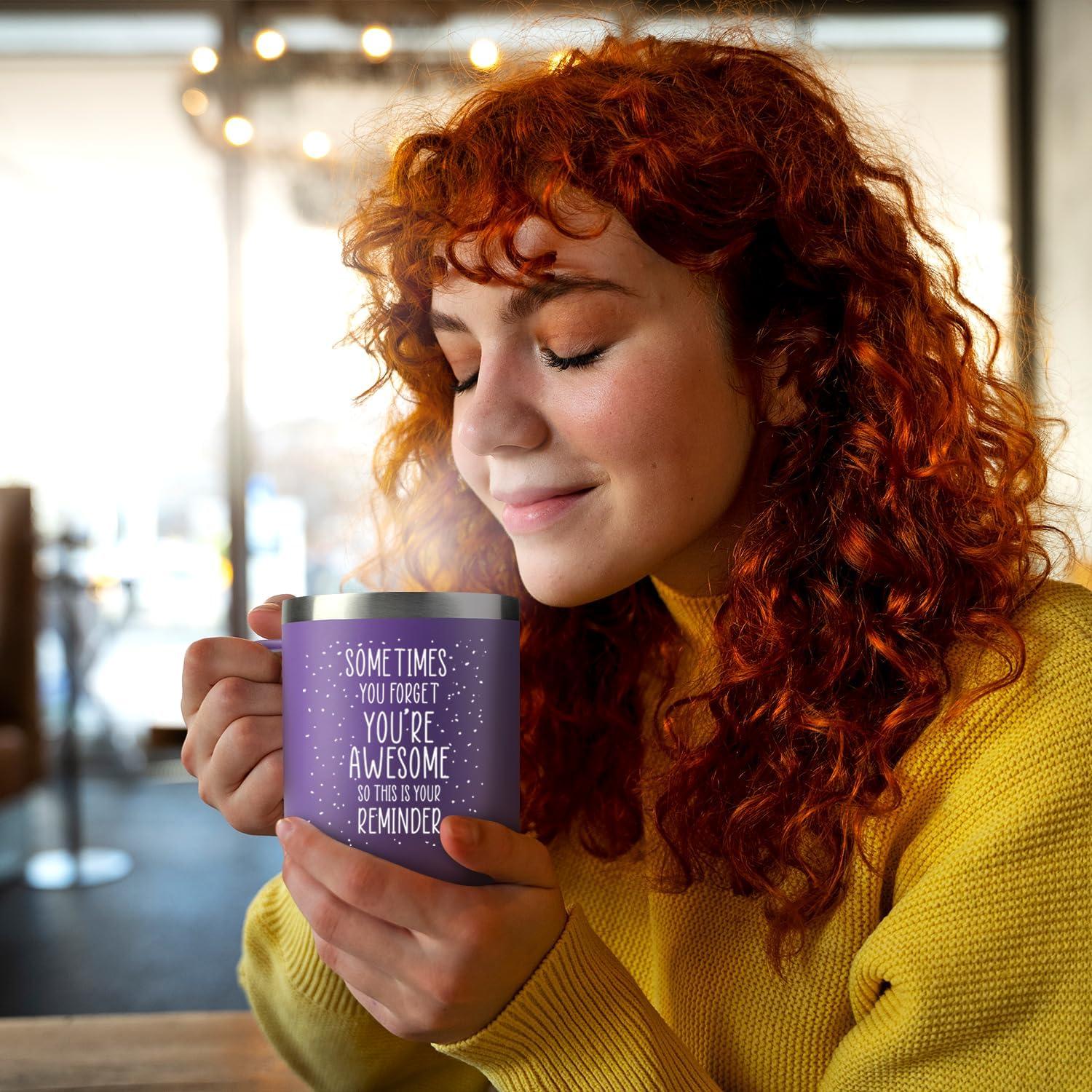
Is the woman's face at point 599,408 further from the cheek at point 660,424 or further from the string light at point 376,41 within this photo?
the string light at point 376,41

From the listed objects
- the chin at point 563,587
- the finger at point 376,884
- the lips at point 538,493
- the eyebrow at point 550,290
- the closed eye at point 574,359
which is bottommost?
the finger at point 376,884

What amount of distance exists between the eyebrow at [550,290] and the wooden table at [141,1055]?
49cm

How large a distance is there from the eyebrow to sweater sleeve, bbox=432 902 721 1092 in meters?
0.35

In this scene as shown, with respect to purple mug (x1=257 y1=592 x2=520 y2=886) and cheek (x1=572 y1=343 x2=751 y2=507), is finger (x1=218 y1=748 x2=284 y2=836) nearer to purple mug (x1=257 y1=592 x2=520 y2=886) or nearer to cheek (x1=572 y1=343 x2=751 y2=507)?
purple mug (x1=257 y1=592 x2=520 y2=886)

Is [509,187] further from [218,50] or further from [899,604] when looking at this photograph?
[218,50]

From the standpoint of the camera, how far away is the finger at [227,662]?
62 centimetres

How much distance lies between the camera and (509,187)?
0.66 meters

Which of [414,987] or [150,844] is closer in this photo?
[414,987]

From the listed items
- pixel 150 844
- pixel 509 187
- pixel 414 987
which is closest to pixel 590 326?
pixel 509 187

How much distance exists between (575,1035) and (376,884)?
6.5 inches

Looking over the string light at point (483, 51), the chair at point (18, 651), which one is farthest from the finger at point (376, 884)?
the string light at point (483, 51)

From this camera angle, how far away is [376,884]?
47cm

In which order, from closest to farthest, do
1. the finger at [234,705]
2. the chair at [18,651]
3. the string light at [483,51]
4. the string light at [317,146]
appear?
the finger at [234,705]
the chair at [18,651]
the string light at [483,51]
the string light at [317,146]

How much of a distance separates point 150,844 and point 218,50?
302 cm
